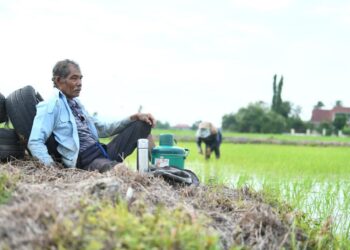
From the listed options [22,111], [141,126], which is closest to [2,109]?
[22,111]

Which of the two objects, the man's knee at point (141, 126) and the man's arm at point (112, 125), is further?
the man's arm at point (112, 125)

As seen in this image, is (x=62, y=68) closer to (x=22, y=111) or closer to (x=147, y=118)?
(x=22, y=111)

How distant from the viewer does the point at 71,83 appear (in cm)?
426

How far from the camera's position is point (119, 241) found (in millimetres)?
2162

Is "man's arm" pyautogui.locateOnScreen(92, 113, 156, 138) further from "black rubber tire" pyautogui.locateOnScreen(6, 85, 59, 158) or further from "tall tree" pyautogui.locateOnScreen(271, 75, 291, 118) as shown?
"tall tree" pyautogui.locateOnScreen(271, 75, 291, 118)

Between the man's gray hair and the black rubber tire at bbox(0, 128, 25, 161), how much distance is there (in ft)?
1.83

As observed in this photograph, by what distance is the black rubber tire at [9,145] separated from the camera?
416 cm

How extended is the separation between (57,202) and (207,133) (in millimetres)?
9916

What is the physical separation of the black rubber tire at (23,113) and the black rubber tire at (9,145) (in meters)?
0.05

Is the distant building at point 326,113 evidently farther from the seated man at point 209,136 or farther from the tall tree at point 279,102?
the seated man at point 209,136

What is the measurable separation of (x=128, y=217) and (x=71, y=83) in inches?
86.8

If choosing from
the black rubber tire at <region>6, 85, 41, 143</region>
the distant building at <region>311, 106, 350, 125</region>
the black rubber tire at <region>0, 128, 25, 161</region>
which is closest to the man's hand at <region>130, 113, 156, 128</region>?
the black rubber tire at <region>6, 85, 41, 143</region>

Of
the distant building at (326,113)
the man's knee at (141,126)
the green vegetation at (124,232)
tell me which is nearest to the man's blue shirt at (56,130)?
the man's knee at (141,126)

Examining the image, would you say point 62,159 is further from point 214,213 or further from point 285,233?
point 285,233
